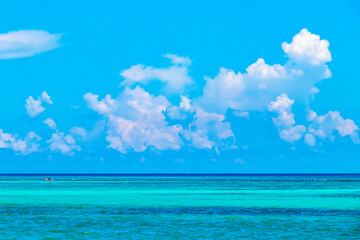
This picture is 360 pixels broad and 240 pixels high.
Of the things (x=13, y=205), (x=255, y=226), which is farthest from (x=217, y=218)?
(x=13, y=205)

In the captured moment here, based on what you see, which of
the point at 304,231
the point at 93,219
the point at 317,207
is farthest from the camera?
the point at 317,207

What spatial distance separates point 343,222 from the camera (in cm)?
3984

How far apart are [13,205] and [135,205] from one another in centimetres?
1041

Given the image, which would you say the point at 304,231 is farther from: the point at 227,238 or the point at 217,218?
the point at 217,218

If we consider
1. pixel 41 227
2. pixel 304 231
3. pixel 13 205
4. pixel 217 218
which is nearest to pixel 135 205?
pixel 13 205

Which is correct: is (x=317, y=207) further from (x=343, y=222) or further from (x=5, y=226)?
(x=5, y=226)

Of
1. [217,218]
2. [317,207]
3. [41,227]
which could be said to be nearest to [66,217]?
[41,227]

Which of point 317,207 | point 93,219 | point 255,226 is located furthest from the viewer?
point 317,207

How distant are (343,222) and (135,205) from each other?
2061cm

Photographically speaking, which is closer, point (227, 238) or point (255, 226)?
point (227, 238)

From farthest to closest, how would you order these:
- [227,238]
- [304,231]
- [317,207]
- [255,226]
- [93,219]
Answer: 1. [317,207]
2. [93,219]
3. [255,226]
4. [304,231]
5. [227,238]

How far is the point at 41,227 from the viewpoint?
3709cm

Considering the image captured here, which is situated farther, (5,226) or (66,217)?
(66,217)

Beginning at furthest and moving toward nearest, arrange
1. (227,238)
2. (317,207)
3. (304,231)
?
1. (317,207)
2. (304,231)
3. (227,238)
